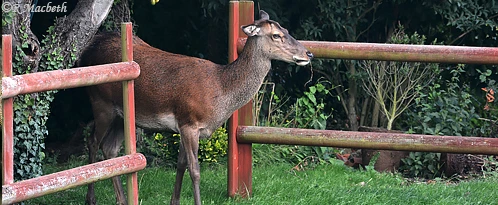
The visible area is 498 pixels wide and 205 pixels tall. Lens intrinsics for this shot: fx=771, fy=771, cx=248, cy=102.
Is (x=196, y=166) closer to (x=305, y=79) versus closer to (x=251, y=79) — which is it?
(x=251, y=79)

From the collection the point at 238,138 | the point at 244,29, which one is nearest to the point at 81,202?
the point at 238,138

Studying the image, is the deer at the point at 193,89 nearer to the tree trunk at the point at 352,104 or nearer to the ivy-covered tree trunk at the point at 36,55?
the ivy-covered tree trunk at the point at 36,55

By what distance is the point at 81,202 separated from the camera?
6746 mm

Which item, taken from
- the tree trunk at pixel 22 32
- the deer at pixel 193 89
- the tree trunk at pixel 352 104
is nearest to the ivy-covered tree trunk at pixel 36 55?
the tree trunk at pixel 22 32

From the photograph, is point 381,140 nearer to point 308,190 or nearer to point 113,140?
point 308,190

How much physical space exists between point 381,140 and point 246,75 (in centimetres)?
121

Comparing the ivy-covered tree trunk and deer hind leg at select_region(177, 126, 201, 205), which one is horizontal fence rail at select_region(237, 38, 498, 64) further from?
the ivy-covered tree trunk

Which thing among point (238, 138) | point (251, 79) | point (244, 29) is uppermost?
point (244, 29)

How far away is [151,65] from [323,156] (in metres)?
2.80

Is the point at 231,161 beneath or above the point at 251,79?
beneath

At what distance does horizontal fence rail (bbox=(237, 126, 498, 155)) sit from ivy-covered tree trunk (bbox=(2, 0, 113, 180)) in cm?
164

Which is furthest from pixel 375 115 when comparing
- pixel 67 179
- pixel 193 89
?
pixel 67 179

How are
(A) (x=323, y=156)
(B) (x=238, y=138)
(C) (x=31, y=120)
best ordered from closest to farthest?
(C) (x=31, y=120), (B) (x=238, y=138), (A) (x=323, y=156)

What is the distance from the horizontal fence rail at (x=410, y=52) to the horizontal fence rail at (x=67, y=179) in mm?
1815
